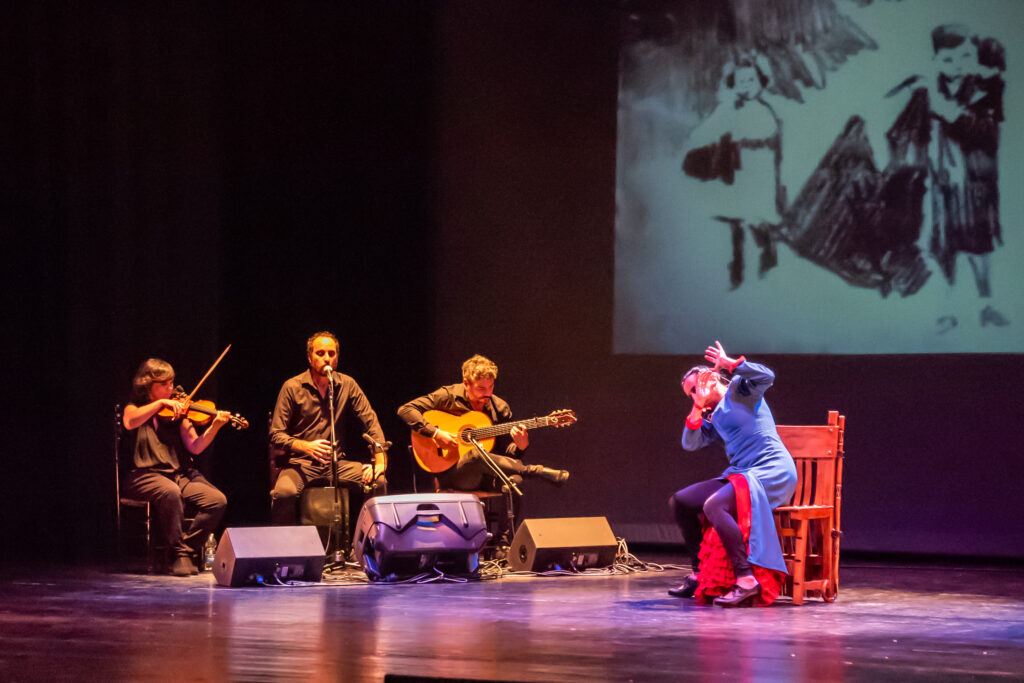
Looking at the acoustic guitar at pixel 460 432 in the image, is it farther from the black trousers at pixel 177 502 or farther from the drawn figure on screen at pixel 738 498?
the drawn figure on screen at pixel 738 498

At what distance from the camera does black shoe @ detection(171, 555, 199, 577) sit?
19.3 ft

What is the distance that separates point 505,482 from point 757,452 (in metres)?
1.48

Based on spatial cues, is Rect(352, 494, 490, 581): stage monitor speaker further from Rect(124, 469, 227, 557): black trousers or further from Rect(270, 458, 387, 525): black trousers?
Rect(124, 469, 227, 557): black trousers

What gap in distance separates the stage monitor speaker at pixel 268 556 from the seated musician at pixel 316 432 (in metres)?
0.57

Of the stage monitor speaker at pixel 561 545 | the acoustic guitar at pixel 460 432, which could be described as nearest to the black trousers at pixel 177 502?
the acoustic guitar at pixel 460 432

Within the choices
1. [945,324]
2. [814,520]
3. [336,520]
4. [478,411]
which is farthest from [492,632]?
[945,324]

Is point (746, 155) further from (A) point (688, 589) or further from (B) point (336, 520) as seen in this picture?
(B) point (336, 520)

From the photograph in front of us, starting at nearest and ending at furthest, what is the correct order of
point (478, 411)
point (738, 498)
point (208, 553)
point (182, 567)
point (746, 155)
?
point (738, 498) → point (182, 567) → point (208, 553) → point (478, 411) → point (746, 155)

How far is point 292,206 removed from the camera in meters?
7.43

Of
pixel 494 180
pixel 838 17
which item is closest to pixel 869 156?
pixel 838 17

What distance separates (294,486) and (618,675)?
3022mm

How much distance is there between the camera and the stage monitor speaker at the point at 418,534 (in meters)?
5.65

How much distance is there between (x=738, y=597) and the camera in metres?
4.91

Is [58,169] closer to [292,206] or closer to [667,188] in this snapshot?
[292,206]
